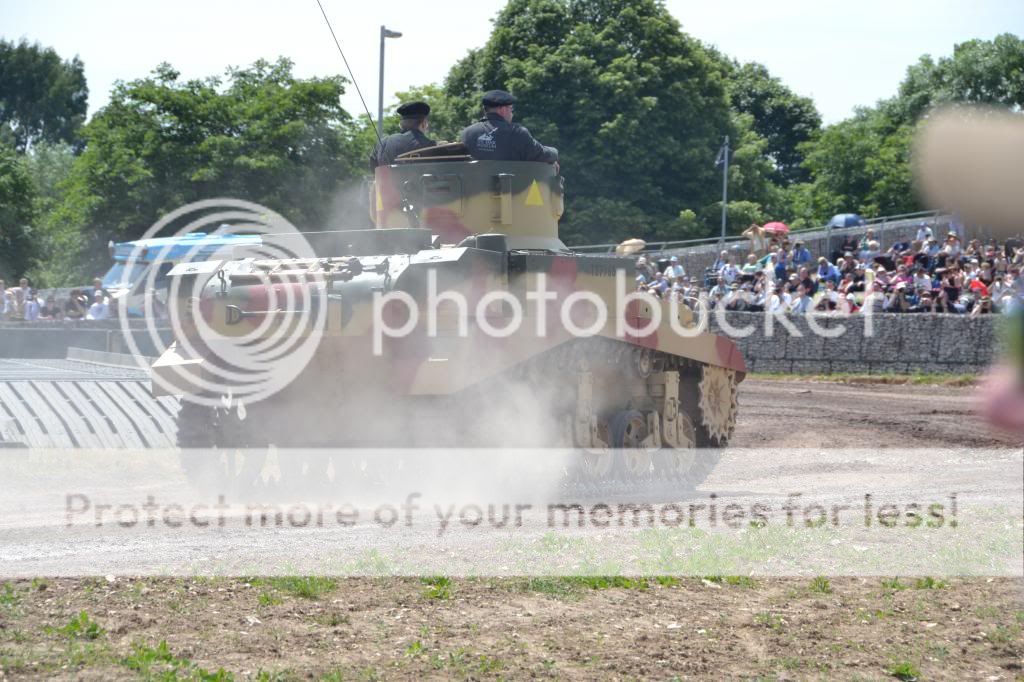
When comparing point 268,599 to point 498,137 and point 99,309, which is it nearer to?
point 498,137

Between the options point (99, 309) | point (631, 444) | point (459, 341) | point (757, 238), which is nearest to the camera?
point (459, 341)

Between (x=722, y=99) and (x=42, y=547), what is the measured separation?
4295 cm

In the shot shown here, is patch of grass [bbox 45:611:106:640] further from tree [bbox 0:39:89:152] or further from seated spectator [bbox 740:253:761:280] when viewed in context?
tree [bbox 0:39:89:152]

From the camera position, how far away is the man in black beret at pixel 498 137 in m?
12.6

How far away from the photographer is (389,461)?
11.1 m

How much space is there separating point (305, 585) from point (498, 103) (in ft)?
22.7

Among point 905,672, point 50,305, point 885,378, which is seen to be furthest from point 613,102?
point 905,672

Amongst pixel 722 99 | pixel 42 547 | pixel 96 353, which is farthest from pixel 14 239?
pixel 42 547

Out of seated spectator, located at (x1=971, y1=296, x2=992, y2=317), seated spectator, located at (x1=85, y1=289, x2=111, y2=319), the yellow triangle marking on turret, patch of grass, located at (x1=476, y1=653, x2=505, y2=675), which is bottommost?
patch of grass, located at (x1=476, y1=653, x2=505, y2=675)

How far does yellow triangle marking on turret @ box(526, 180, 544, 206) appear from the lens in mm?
12650

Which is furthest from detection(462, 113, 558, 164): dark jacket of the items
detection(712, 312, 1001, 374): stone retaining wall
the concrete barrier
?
detection(712, 312, 1001, 374): stone retaining wall

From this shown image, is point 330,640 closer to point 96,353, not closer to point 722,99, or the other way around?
point 96,353

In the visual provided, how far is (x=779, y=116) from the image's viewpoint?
6444 cm

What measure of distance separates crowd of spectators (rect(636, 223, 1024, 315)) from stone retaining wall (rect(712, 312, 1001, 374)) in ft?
0.90
